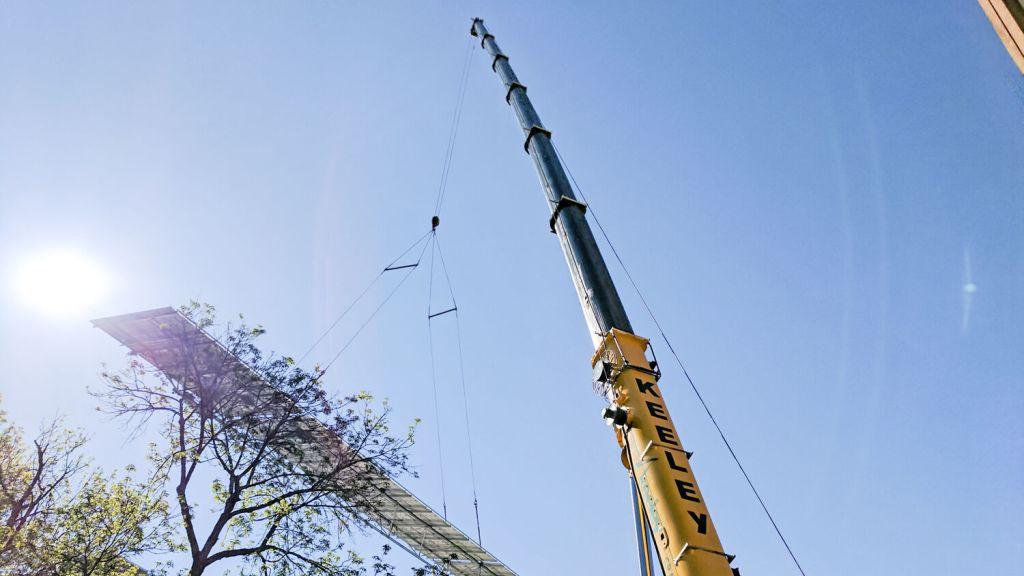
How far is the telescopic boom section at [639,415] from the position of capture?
238 inches

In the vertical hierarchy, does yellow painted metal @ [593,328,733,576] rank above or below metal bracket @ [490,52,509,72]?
below

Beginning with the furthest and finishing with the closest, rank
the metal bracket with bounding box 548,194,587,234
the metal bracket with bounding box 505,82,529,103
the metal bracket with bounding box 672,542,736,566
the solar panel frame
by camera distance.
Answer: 1. the solar panel frame
2. the metal bracket with bounding box 505,82,529,103
3. the metal bracket with bounding box 548,194,587,234
4. the metal bracket with bounding box 672,542,736,566

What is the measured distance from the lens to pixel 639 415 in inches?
289

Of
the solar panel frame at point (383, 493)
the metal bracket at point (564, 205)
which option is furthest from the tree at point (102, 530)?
the metal bracket at point (564, 205)

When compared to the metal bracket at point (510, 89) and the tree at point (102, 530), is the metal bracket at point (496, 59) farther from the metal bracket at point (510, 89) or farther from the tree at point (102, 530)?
the tree at point (102, 530)

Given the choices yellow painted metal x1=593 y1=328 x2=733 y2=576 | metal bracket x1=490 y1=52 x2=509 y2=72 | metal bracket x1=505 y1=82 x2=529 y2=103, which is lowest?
yellow painted metal x1=593 y1=328 x2=733 y2=576

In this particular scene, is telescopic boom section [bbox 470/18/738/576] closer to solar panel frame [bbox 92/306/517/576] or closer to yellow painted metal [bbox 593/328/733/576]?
yellow painted metal [bbox 593/328/733/576]

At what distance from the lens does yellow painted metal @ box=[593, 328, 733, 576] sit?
5954 millimetres

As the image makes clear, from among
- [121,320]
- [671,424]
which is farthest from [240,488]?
[671,424]

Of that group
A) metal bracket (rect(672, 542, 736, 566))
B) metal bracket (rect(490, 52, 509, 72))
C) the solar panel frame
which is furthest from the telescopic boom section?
the solar panel frame

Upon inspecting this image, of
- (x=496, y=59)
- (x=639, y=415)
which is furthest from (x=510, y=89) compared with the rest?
(x=639, y=415)

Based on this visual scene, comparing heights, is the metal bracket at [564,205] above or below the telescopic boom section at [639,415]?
above

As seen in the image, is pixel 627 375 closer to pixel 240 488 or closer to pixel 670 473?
pixel 670 473

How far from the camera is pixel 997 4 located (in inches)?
326
